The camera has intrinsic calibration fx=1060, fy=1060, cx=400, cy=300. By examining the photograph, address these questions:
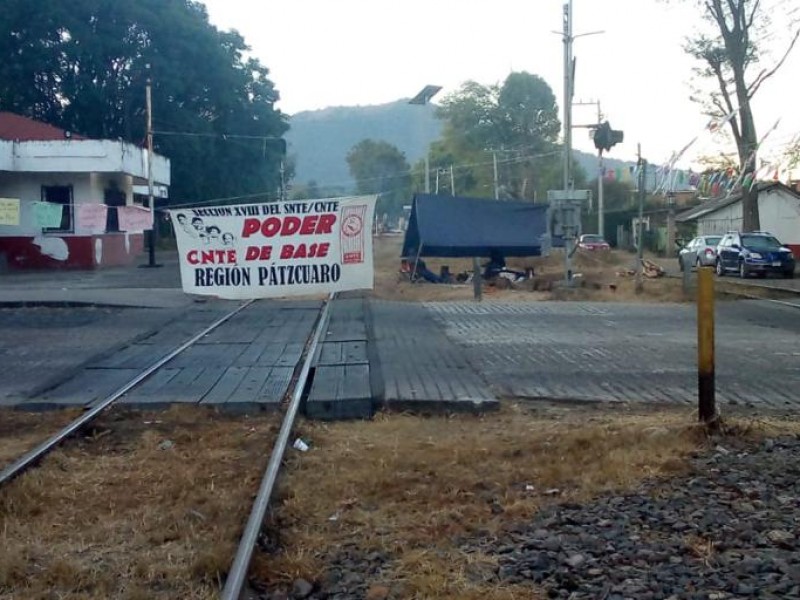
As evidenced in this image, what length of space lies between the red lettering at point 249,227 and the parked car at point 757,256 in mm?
25371

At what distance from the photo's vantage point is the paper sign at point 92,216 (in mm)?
35156

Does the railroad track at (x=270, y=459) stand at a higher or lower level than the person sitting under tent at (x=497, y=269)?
lower

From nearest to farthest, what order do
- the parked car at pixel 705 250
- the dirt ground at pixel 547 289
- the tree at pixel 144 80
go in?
the dirt ground at pixel 547 289 → the parked car at pixel 705 250 → the tree at pixel 144 80

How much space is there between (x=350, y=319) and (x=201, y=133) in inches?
1650

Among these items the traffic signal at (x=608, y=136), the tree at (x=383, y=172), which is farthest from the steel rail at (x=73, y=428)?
the tree at (x=383, y=172)

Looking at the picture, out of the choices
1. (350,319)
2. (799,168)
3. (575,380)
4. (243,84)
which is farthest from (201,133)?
(575,380)

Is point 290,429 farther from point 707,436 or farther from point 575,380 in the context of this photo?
point 575,380

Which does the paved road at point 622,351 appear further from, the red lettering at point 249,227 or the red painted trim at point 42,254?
the red painted trim at point 42,254

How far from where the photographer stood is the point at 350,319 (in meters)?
18.6

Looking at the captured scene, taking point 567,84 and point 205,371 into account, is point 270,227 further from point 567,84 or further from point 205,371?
point 567,84

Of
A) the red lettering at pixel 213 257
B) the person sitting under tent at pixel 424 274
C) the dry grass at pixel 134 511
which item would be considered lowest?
the dry grass at pixel 134 511

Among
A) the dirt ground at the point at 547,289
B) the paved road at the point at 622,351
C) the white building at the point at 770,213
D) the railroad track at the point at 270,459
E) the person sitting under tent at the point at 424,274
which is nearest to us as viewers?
the railroad track at the point at 270,459

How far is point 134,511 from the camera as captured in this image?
6.25 metres

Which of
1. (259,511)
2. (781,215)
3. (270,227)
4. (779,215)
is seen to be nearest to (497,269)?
(270,227)
